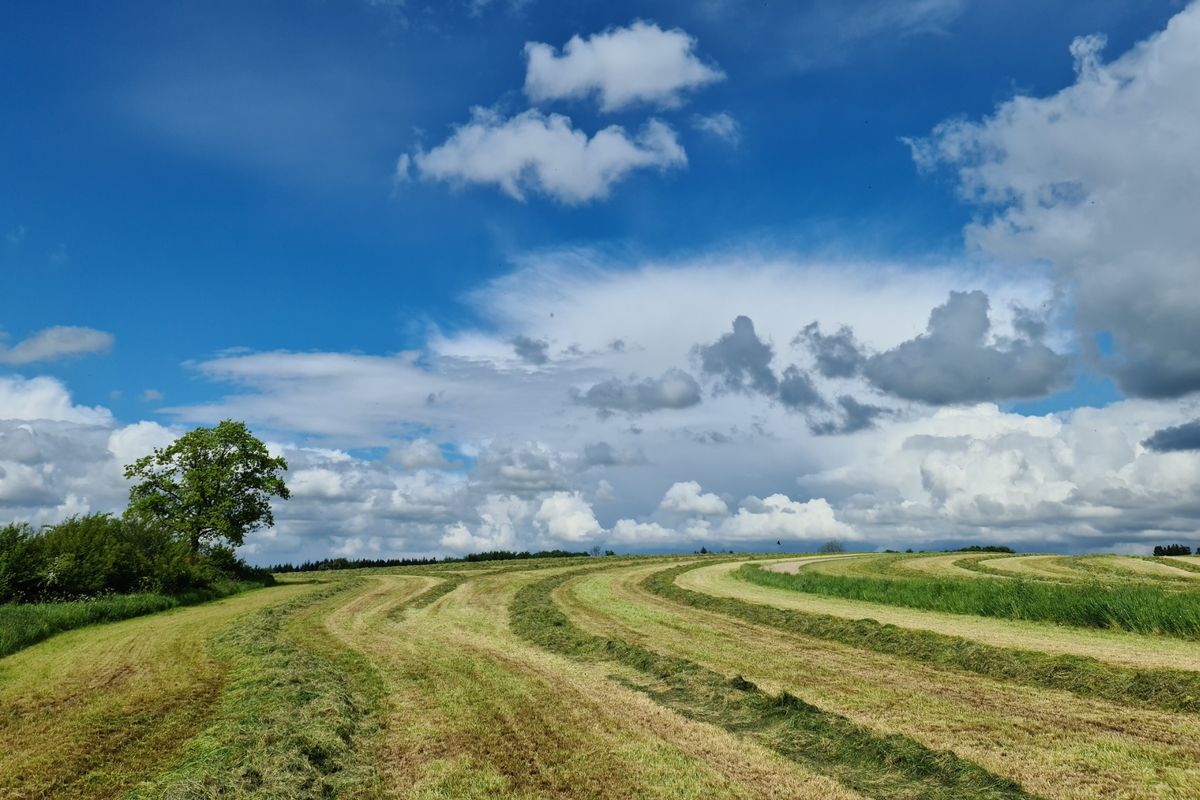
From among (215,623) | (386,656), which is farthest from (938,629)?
(215,623)

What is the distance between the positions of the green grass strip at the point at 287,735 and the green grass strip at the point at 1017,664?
12.7 m

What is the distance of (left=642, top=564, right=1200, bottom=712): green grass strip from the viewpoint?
14141 millimetres

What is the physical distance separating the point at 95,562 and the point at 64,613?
8.36 metres

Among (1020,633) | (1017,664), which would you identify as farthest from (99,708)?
(1020,633)

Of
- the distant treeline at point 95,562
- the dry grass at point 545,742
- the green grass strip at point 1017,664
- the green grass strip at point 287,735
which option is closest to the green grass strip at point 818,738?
the dry grass at point 545,742

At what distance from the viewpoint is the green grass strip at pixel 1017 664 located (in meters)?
14.1

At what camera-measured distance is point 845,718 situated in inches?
494

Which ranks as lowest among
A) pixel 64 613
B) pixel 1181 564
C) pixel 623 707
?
pixel 1181 564

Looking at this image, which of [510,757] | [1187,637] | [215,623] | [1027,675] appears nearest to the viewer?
[510,757]

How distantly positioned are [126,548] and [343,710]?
103 ft

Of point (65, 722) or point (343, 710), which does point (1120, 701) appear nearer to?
point (343, 710)

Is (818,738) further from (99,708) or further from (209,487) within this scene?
(209,487)

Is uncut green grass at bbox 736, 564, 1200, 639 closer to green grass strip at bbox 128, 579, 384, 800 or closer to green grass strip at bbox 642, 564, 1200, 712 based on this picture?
green grass strip at bbox 642, 564, 1200, 712

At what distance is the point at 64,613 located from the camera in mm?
27500
